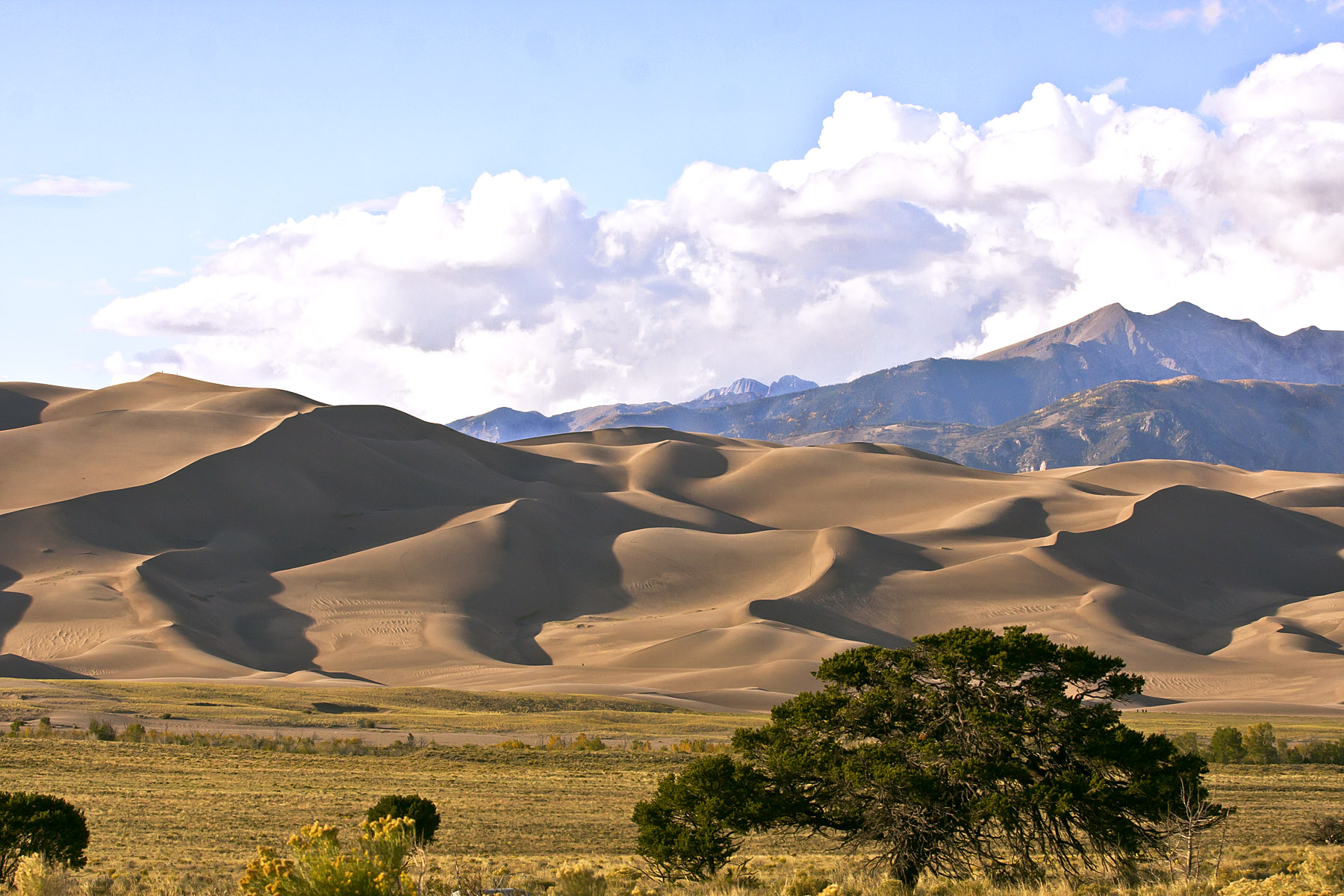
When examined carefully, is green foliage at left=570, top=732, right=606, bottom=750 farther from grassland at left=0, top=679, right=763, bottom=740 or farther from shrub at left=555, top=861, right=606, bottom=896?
shrub at left=555, top=861, right=606, bottom=896

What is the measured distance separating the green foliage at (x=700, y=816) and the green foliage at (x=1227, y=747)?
100 ft

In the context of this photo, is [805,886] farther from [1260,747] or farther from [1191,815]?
[1260,747]

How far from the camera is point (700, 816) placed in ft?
49.0

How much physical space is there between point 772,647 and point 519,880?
5955 centimetres

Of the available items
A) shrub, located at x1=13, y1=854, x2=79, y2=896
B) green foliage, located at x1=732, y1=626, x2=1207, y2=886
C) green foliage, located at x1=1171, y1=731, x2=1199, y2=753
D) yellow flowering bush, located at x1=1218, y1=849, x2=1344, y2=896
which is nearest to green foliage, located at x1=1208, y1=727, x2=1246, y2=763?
green foliage, located at x1=1171, y1=731, x2=1199, y2=753

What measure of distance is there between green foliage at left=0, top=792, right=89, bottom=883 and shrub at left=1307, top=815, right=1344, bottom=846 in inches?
774

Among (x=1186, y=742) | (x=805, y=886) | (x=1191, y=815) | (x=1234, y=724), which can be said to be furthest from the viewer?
(x=1234, y=724)

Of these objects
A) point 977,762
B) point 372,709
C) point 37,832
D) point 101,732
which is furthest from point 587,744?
point 977,762

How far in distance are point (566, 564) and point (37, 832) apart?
82910mm

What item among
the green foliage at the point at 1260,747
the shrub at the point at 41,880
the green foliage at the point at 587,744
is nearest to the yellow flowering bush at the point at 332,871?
the shrub at the point at 41,880

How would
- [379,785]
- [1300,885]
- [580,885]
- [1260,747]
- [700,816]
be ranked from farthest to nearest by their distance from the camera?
[1260,747]
[379,785]
[700,816]
[580,885]
[1300,885]

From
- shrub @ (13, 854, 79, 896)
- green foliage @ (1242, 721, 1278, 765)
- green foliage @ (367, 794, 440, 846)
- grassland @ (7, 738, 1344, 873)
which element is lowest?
green foliage @ (1242, 721, 1278, 765)

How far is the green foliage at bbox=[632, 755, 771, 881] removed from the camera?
14.7 m

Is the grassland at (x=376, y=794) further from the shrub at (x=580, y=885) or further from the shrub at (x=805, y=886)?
the shrub at (x=805, y=886)
